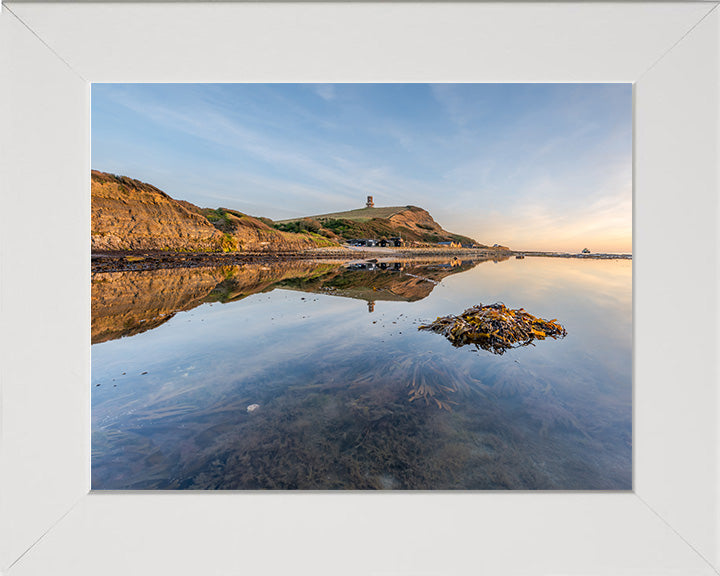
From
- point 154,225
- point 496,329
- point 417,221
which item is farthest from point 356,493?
point 417,221

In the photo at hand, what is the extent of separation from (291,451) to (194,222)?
22.1 m

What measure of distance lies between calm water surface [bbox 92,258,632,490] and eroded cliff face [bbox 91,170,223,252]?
15405 mm

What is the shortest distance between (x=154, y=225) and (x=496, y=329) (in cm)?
2132

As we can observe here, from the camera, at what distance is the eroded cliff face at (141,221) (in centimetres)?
1511

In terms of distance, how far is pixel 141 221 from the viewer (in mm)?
16312

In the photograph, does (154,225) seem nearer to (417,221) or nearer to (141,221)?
(141,221)

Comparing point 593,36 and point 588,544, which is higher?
point 593,36

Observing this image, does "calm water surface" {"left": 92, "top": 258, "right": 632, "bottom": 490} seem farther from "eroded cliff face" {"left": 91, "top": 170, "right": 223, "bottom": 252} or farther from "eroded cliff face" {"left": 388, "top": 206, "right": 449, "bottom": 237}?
"eroded cliff face" {"left": 388, "top": 206, "right": 449, "bottom": 237}

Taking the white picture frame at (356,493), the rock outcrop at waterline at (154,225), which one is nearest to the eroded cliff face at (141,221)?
the rock outcrop at waterline at (154,225)
